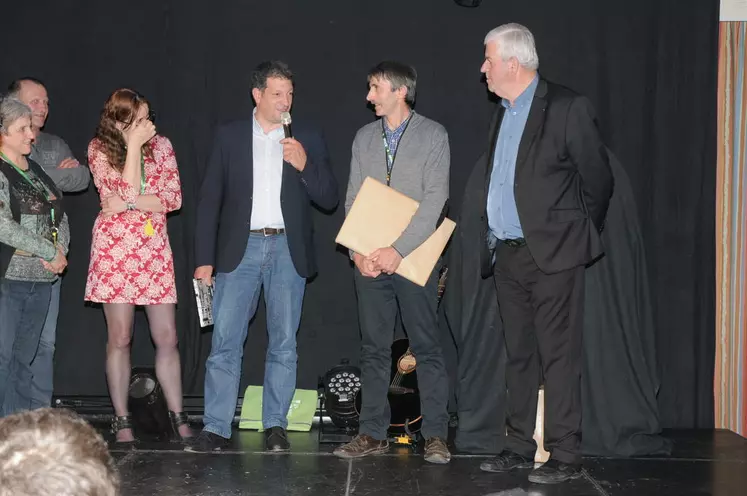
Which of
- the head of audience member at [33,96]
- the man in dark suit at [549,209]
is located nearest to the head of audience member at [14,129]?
the head of audience member at [33,96]

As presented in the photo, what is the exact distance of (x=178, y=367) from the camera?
468cm

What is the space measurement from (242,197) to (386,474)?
1511mm

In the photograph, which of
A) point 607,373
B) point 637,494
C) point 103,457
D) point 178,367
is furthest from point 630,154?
point 103,457

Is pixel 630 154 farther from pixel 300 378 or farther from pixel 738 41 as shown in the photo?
pixel 300 378

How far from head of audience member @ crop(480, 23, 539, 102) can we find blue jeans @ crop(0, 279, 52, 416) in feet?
8.02

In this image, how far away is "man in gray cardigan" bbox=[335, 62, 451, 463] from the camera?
4.27 meters

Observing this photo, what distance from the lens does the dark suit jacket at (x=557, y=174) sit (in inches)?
152

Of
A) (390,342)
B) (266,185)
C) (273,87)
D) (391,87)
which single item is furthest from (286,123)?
(390,342)

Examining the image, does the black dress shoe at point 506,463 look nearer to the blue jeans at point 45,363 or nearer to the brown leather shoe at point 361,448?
the brown leather shoe at point 361,448

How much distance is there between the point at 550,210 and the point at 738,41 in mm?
2058

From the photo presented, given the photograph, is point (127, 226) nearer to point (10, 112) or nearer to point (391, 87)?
point (10, 112)

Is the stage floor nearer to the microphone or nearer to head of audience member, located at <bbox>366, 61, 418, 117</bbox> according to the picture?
the microphone

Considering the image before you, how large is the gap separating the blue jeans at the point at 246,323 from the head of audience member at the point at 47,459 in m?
3.29

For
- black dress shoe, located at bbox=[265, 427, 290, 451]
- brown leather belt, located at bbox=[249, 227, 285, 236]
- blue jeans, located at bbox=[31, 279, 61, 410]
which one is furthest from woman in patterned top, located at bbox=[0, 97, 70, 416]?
black dress shoe, located at bbox=[265, 427, 290, 451]
